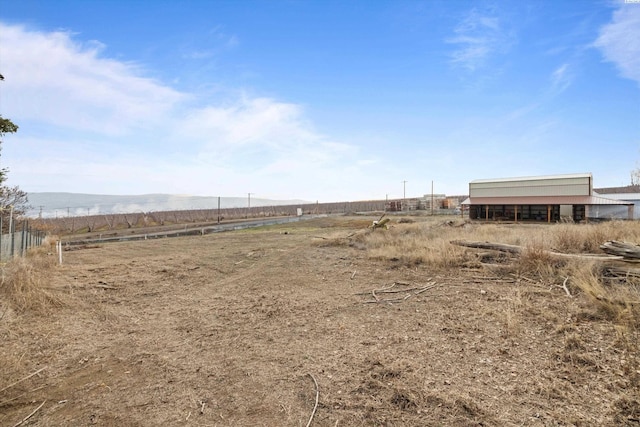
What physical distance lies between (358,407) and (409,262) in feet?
24.1

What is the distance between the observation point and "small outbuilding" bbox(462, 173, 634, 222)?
94.6ft

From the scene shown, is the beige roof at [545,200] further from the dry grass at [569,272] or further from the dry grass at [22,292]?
the dry grass at [22,292]

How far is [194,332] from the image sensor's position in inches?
219

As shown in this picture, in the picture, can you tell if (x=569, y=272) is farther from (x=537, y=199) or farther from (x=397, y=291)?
(x=537, y=199)

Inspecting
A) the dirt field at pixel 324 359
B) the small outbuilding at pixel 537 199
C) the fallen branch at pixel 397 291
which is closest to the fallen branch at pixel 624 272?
the dirt field at pixel 324 359

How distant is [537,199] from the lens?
30.8 metres

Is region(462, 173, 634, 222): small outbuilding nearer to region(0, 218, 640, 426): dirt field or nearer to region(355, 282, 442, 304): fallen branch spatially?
region(355, 282, 442, 304): fallen branch

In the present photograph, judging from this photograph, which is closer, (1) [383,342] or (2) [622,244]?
(1) [383,342]

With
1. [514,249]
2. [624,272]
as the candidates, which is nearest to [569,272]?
[624,272]

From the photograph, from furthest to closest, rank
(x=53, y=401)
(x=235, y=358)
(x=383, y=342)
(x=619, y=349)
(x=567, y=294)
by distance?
(x=567, y=294) → (x=383, y=342) → (x=235, y=358) → (x=619, y=349) → (x=53, y=401)

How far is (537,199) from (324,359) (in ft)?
109

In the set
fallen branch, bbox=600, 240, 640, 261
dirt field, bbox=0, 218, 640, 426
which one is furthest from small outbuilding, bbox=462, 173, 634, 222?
dirt field, bbox=0, 218, 640, 426

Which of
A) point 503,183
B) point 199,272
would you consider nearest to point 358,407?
point 199,272

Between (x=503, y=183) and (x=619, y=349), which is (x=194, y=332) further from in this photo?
(x=503, y=183)
